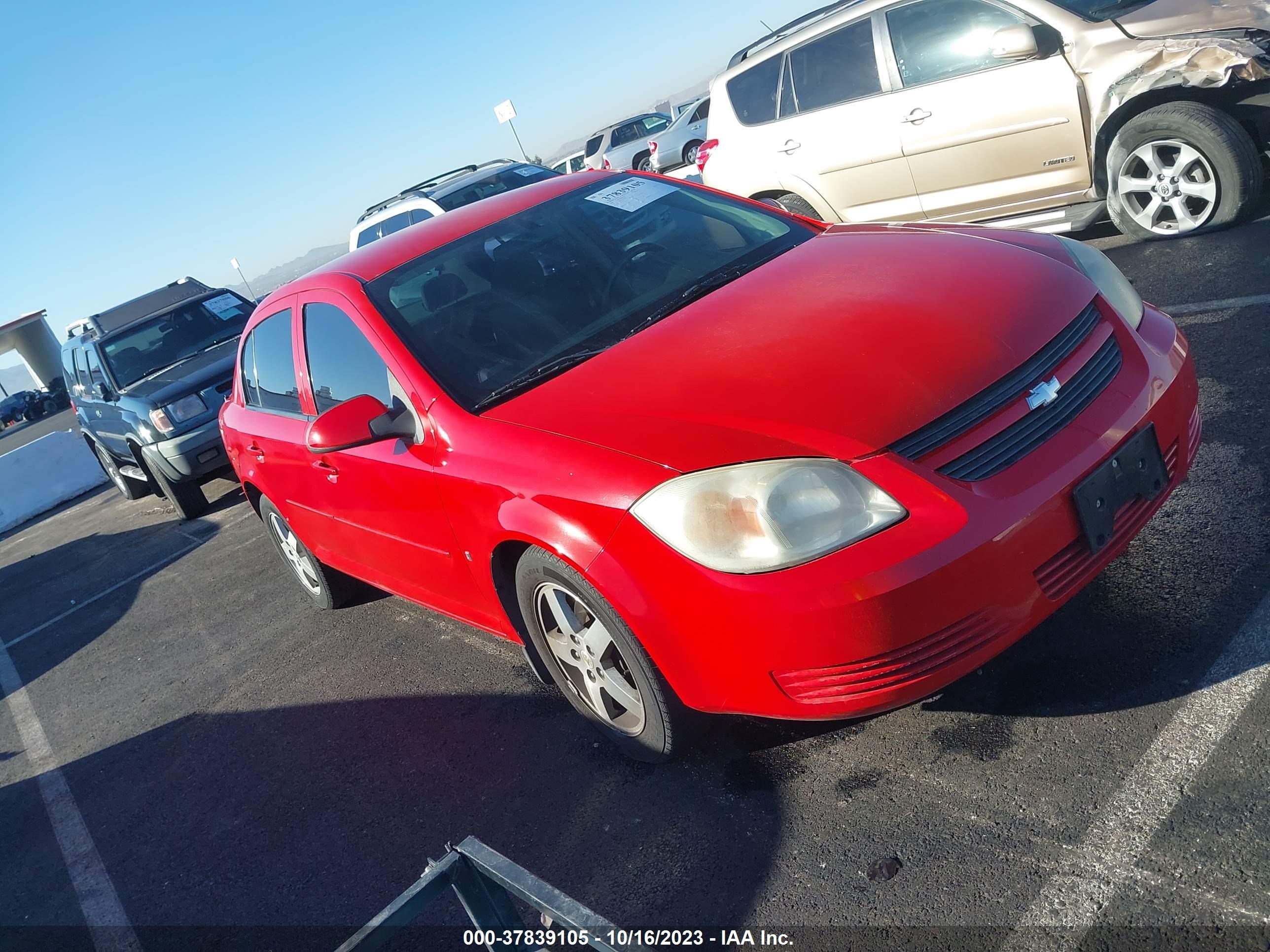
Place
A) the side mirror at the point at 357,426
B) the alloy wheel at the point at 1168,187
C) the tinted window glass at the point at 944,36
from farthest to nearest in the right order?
the tinted window glass at the point at 944,36
the alloy wheel at the point at 1168,187
the side mirror at the point at 357,426

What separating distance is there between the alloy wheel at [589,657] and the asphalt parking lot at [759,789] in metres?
0.18

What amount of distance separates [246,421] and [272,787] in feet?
6.27

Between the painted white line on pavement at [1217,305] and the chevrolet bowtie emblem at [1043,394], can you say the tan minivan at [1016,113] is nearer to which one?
the painted white line on pavement at [1217,305]

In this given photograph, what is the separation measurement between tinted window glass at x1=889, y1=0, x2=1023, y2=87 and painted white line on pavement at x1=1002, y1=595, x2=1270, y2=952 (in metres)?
4.59

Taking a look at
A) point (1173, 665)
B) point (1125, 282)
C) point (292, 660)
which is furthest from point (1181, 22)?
Result: point (292, 660)

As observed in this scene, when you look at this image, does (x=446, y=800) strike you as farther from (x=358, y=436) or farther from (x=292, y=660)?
(x=292, y=660)

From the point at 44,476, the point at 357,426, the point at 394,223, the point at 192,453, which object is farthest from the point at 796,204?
the point at 44,476

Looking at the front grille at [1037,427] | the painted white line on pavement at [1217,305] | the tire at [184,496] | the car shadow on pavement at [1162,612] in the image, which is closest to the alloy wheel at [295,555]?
the car shadow on pavement at [1162,612]

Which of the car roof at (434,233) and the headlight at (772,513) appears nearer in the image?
the headlight at (772,513)

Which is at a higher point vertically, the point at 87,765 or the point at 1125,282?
the point at 1125,282

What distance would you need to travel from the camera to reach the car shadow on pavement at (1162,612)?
8.68 feet

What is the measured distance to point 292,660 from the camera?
488 centimetres

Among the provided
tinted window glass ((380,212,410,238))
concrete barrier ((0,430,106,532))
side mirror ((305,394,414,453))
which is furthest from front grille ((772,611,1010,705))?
concrete barrier ((0,430,106,532))

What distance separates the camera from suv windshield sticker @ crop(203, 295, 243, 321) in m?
10.2
